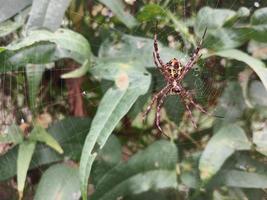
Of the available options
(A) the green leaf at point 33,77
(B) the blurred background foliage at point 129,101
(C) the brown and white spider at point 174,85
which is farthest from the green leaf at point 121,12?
(A) the green leaf at point 33,77

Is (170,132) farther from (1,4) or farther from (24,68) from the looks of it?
(1,4)

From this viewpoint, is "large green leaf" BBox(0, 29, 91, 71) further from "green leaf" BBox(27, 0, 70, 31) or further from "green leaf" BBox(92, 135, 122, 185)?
"green leaf" BBox(92, 135, 122, 185)

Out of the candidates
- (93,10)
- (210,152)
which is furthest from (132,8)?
(210,152)

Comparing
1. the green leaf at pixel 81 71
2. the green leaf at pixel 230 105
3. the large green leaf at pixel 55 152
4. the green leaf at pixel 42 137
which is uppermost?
the green leaf at pixel 81 71

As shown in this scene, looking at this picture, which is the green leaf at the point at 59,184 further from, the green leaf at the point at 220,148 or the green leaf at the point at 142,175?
the green leaf at the point at 220,148

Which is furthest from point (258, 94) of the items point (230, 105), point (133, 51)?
point (133, 51)

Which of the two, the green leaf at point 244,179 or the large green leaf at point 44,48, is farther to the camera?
the green leaf at point 244,179
